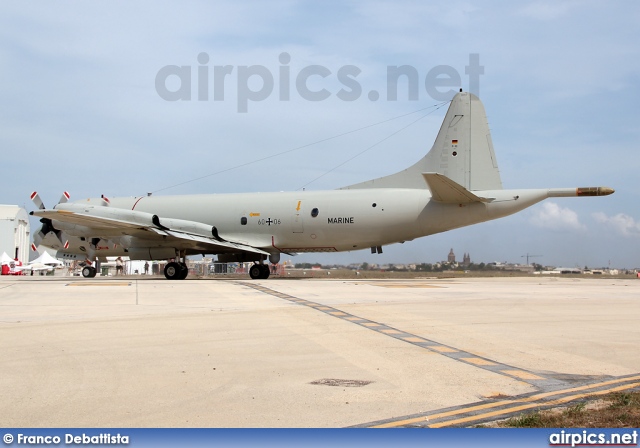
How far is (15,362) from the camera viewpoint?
9336mm

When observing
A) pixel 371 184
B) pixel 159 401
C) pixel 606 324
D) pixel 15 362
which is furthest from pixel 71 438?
pixel 371 184

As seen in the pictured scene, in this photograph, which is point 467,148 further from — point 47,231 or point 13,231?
point 13,231

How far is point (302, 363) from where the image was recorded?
9.53 m

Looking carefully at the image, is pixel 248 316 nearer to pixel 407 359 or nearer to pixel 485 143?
pixel 407 359

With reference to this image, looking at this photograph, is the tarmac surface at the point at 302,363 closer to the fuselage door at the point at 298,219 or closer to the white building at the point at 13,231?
the fuselage door at the point at 298,219

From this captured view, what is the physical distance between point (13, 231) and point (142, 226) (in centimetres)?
7425

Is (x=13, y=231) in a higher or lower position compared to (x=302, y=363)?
higher

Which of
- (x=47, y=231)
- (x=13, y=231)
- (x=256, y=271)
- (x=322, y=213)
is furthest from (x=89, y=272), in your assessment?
(x=13, y=231)

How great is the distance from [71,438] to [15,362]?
4357mm

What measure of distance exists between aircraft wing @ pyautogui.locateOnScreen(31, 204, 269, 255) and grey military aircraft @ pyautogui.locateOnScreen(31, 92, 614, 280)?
6 cm

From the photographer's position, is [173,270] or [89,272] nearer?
[173,270]

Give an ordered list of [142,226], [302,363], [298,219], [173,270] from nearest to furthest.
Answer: [302,363] < [142,226] < [173,270] < [298,219]

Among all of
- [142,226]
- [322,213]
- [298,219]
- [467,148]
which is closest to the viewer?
[467,148]

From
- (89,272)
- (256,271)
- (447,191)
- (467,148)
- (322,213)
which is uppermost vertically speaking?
(467,148)
